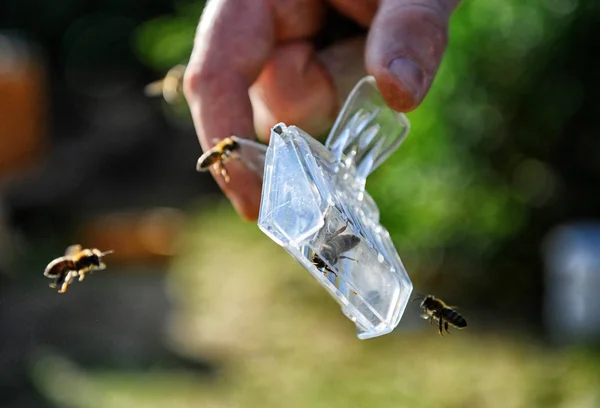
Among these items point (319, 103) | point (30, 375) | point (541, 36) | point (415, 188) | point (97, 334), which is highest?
point (319, 103)

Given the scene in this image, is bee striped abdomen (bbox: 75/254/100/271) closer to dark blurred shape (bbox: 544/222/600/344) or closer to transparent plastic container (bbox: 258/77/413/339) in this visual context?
transparent plastic container (bbox: 258/77/413/339)

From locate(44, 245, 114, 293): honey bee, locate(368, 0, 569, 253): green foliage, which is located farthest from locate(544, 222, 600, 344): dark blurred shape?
locate(44, 245, 114, 293): honey bee

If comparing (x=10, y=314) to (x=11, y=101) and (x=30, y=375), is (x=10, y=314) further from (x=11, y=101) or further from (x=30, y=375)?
(x=11, y=101)

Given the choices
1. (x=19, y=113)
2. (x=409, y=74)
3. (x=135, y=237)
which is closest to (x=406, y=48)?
(x=409, y=74)

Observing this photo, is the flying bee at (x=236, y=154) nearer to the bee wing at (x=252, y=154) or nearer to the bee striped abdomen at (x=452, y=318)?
the bee wing at (x=252, y=154)

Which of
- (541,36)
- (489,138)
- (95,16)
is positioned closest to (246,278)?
(489,138)

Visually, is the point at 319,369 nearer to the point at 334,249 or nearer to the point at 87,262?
the point at 87,262
